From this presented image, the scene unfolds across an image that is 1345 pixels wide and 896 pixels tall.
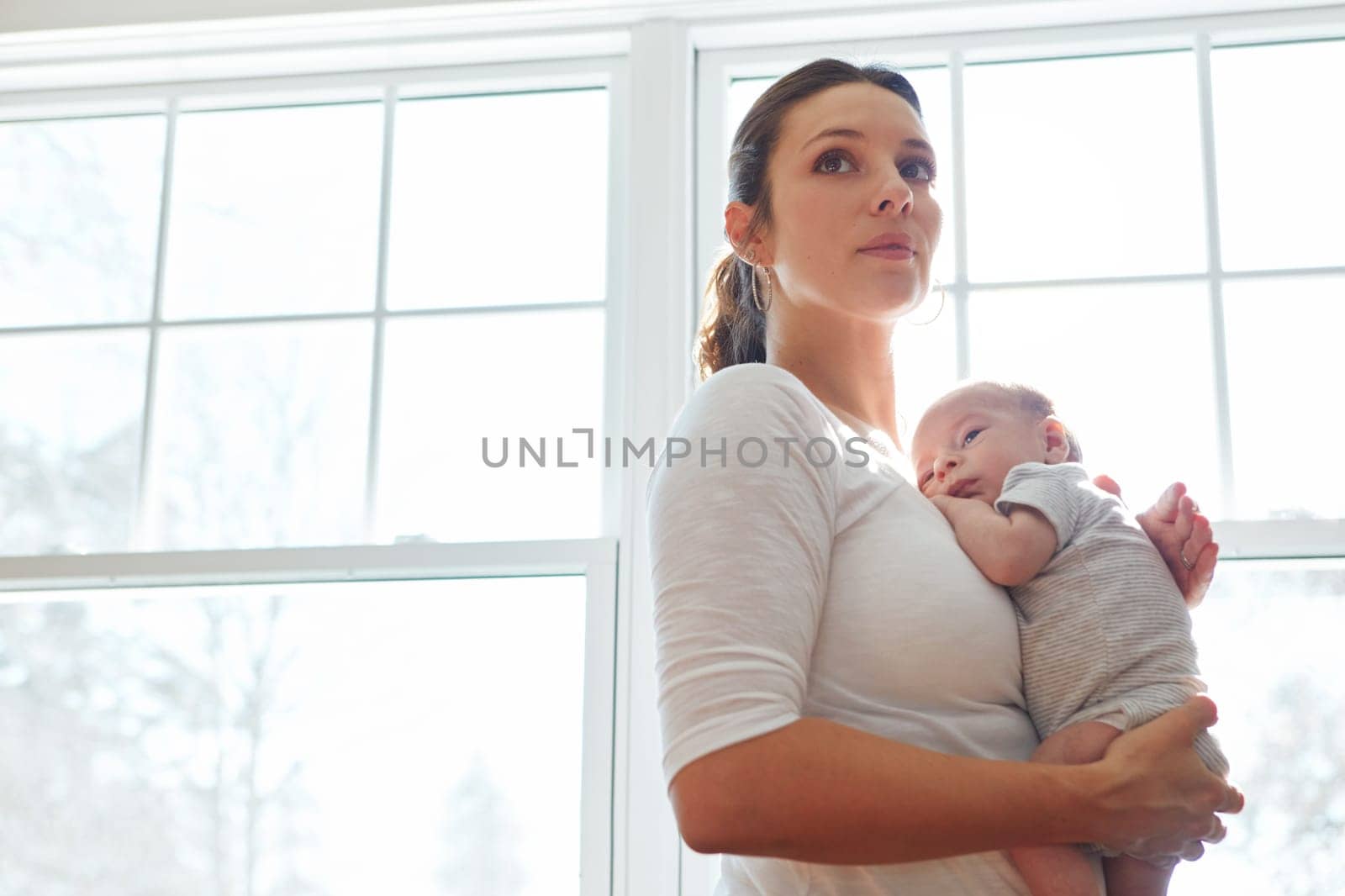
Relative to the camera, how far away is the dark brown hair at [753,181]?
1.62 metres

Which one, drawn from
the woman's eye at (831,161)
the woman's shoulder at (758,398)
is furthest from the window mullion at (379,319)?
the woman's shoulder at (758,398)

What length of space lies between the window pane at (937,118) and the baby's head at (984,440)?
803mm

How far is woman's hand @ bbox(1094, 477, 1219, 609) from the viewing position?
1.37m

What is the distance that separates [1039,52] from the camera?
2.41 metres

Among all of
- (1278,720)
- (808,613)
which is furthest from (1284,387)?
(808,613)

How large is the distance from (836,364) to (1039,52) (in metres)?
1.12

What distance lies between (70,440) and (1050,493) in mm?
1853

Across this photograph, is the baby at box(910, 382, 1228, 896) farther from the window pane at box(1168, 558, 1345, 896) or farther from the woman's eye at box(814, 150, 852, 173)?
the window pane at box(1168, 558, 1345, 896)

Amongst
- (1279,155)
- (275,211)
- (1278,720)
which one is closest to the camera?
(1278,720)

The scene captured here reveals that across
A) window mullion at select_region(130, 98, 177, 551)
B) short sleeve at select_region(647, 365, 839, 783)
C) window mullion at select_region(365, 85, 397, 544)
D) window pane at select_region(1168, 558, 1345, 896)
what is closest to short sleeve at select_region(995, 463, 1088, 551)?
short sleeve at select_region(647, 365, 839, 783)

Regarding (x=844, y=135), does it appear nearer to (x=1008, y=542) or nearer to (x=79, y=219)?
(x=1008, y=542)

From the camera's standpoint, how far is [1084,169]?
238cm

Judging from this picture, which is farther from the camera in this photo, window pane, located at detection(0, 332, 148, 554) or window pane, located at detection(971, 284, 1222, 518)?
window pane, located at detection(0, 332, 148, 554)

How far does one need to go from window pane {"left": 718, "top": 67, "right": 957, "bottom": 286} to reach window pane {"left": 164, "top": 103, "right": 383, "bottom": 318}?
66cm
